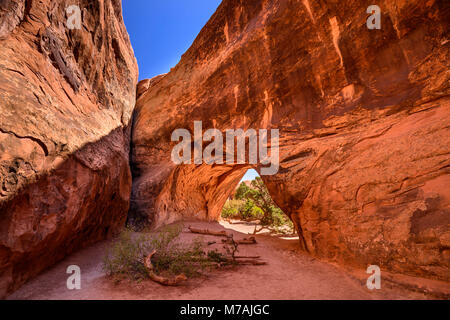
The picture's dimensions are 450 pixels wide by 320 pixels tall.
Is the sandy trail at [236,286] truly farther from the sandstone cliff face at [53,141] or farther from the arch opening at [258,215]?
the arch opening at [258,215]

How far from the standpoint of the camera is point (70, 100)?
536cm

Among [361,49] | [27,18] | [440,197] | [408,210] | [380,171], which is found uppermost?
[27,18]

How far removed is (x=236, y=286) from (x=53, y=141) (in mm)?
4570

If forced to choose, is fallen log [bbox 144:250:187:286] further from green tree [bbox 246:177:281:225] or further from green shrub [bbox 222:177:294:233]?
green tree [bbox 246:177:281:225]

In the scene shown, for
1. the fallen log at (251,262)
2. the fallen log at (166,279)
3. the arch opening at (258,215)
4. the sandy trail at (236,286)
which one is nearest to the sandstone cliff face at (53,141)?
the sandy trail at (236,286)

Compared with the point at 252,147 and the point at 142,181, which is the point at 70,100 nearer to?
the point at 142,181

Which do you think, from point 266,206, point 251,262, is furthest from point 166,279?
point 266,206

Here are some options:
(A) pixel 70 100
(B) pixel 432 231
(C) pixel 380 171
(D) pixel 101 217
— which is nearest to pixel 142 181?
(D) pixel 101 217

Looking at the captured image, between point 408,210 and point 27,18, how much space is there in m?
9.01

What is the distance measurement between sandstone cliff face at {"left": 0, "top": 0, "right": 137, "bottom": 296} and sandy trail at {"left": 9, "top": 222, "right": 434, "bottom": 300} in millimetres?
531

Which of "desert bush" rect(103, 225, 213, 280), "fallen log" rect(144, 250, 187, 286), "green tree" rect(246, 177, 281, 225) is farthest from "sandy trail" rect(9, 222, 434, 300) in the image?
"green tree" rect(246, 177, 281, 225)

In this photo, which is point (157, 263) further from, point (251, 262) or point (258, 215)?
point (258, 215)

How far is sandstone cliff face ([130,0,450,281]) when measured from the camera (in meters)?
3.54

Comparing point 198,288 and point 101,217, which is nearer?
point 198,288
